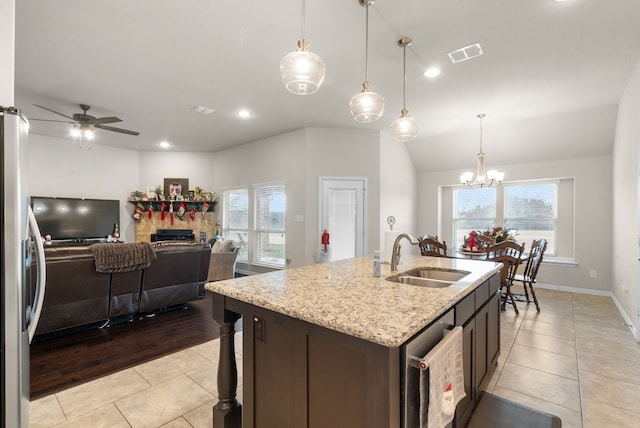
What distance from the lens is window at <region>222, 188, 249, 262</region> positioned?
682cm

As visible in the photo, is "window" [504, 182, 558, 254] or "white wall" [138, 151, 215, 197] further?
"white wall" [138, 151, 215, 197]

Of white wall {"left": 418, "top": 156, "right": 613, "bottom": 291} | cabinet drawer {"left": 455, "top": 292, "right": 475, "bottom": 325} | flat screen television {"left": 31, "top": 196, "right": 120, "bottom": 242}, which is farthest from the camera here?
flat screen television {"left": 31, "top": 196, "right": 120, "bottom": 242}

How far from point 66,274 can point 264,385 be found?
2.74 metres

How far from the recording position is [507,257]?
149 inches

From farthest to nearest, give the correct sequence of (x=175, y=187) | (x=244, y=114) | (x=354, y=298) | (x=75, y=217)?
(x=175, y=187), (x=75, y=217), (x=244, y=114), (x=354, y=298)

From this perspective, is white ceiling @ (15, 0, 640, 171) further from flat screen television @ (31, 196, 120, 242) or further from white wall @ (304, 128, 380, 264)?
flat screen television @ (31, 196, 120, 242)

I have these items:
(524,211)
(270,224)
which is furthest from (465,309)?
(524,211)

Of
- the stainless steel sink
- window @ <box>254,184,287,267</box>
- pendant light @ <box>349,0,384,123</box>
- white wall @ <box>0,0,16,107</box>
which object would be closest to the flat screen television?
window @ <box>254,184,287,267</box>

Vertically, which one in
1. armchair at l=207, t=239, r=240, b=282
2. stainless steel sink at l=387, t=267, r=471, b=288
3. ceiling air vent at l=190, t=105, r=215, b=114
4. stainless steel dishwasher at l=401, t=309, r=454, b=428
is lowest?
armchair at l=207, t=239, r=240, b=282

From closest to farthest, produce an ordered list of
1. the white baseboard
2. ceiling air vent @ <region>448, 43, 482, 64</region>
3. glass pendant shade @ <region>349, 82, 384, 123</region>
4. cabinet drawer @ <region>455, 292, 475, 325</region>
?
1. cabinet drawer @ <region>455, 292, 475, 325</region>
2. glass pendant shade @ <region>349, 82, 384, 123</region>
3. ceiling air vent @ <region>448, 43, 482, 64</region>
4. the white baseboard

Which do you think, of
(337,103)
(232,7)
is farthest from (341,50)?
(337,103)

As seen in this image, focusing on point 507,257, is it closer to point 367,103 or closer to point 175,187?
point 367,103

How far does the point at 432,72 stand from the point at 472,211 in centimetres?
385

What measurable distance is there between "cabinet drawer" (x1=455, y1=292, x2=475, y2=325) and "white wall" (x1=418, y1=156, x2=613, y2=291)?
4.76 metres
